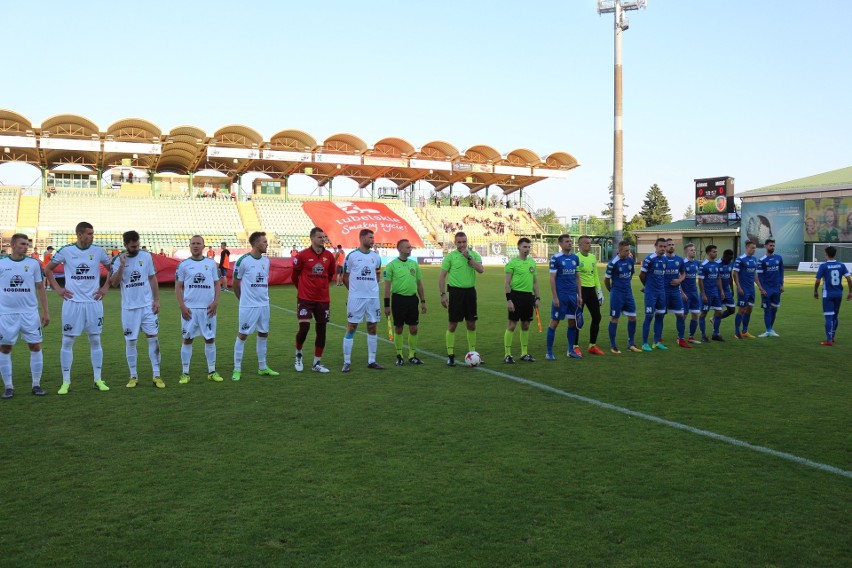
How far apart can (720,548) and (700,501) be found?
0.75 meters

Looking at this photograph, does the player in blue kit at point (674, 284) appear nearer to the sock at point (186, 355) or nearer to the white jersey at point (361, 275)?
the white jersey at point (361, 275)

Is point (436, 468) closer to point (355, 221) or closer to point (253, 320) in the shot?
point (253, 320)

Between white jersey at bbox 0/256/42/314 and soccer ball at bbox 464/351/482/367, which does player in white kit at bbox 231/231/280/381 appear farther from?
soccer ball at bbox 464/351/482/367

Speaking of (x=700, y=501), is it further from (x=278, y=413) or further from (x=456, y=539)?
(x=278, y=413)

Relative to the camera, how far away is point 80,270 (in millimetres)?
8305

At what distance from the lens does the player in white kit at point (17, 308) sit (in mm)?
7965

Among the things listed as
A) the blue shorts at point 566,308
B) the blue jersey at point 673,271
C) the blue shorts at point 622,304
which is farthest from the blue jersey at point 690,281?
the blue shorts at point 566,308

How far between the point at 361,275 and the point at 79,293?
3.68 meters

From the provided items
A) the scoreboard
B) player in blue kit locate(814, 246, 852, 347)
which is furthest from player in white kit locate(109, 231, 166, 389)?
the scoreboard

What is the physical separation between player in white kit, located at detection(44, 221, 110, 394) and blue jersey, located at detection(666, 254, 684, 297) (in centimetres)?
905

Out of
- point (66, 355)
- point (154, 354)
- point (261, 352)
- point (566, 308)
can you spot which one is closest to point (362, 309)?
point (261, 352)

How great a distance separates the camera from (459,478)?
5.14 meters

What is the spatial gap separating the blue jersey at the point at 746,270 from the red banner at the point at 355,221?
39.5m

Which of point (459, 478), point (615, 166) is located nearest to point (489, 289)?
point (615, 166)
